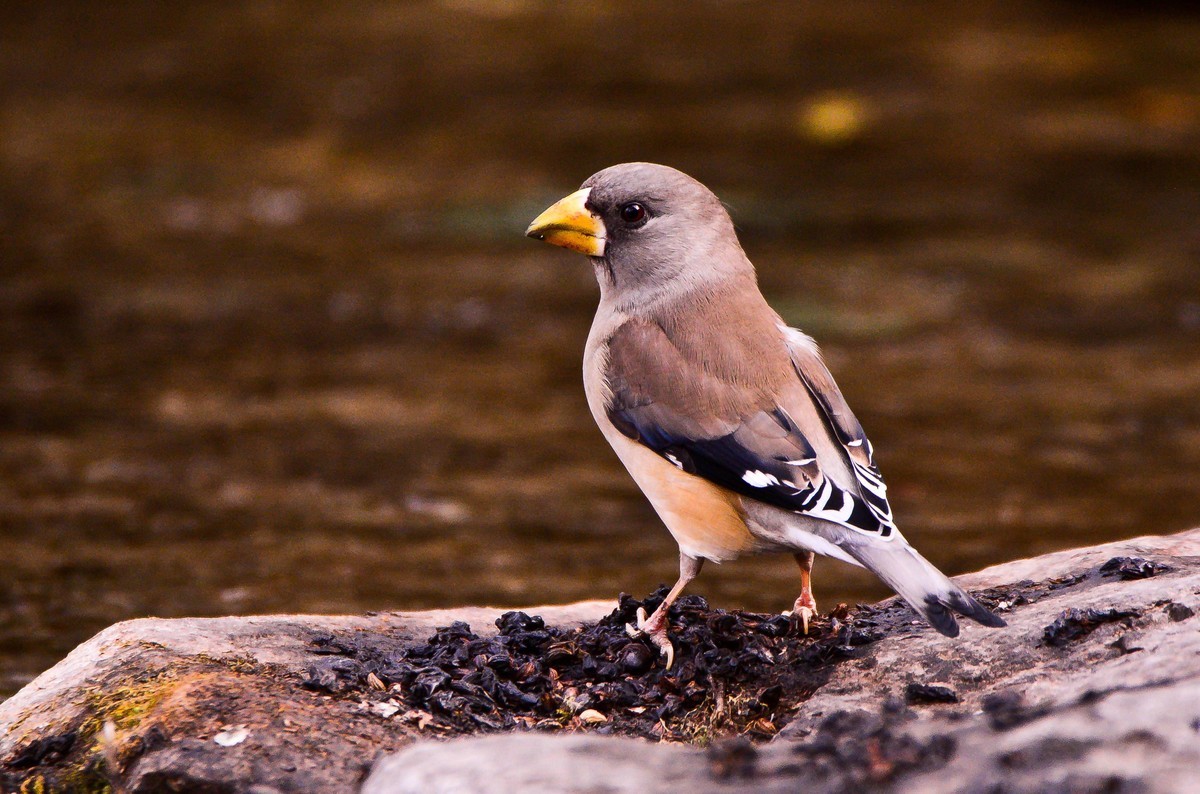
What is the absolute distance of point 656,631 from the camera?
4543 millimetres

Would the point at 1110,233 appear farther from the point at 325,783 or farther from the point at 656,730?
the point at 325,783

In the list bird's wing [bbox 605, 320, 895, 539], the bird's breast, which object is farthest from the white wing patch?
the bird's breast

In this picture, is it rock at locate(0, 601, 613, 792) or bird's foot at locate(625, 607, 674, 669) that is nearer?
rock at locate(0, 601, 613, 792)

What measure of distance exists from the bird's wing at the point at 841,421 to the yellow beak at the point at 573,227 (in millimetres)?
719

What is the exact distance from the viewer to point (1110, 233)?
1208cm

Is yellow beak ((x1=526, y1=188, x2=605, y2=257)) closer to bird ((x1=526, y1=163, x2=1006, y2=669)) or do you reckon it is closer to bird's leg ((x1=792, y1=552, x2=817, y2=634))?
bird ((x1=526, y1=163, x2=1006, y2=669))

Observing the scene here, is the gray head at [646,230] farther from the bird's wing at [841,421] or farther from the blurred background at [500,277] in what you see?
the blurred background at [500,277]

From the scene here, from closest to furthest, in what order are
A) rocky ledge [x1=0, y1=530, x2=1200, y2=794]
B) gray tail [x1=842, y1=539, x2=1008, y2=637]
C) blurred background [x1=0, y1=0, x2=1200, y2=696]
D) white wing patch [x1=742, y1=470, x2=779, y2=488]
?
rocky ledge [x1=0, y1=530, x2=1200, y2=794]
gray tail [x1=842, y1=539, x2=1008, y2=637]
white wing patch [x1=742, y1=470, x2=779, y2=488]
blurred background [x1=0, y1=0, x2=1200, y2=696]

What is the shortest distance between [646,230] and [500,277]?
628 cm

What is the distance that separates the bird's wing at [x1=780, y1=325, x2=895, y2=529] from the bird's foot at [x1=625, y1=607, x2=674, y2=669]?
28.9 inches

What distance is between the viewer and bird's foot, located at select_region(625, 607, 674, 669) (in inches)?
176

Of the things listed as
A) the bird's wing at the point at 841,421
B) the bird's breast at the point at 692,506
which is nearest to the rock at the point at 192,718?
the bird's breast at the point at 692,506

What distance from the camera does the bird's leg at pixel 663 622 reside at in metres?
4.49

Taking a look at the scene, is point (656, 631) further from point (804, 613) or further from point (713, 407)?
point (713, 407)
